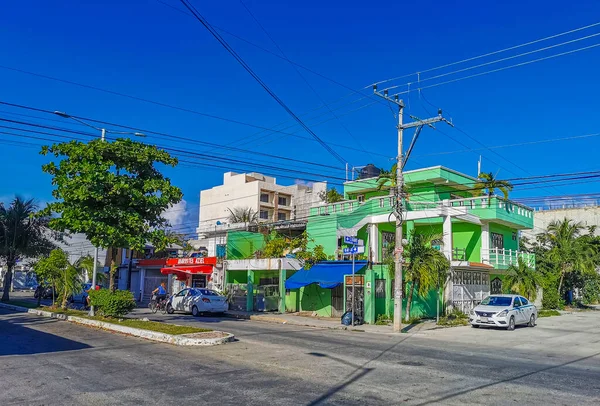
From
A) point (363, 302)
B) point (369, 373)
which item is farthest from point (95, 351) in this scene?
point (363, 302)

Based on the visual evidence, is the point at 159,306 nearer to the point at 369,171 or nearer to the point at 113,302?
the point at 113,302

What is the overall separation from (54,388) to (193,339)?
19.5 ft

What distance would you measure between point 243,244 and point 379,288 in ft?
40.1

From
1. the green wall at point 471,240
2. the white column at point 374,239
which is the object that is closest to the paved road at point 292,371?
the white column at point 374,239

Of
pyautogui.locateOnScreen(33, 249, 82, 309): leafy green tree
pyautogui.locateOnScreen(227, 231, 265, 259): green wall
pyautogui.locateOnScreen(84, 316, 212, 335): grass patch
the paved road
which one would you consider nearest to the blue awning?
pyautogui.locateOnScreen(227, 231, 265, 259): green wall

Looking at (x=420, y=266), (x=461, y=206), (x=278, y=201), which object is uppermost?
(x=278, y=201)

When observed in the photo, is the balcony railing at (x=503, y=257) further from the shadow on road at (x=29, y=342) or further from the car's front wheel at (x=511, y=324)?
the shadow on road at (x=29, y=342)

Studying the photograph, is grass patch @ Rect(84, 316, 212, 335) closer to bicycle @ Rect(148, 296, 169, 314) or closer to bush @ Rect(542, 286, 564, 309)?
bicycle @ Rect(148, 296, 169, 314)

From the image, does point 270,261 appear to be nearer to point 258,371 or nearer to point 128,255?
point 258,371

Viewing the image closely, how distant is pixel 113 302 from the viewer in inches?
784

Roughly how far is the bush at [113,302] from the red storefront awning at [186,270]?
1458 centimetres

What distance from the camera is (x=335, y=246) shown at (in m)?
31.0

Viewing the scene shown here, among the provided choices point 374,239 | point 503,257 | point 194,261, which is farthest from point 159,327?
point 503,257

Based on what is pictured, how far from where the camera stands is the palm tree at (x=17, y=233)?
34312 mm
